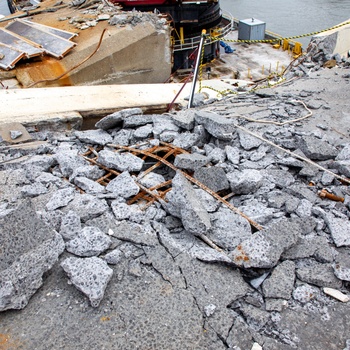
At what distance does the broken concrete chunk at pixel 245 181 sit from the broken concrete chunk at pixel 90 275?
1.63 m

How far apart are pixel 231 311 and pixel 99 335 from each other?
95cm

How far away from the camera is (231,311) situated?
2.48 m

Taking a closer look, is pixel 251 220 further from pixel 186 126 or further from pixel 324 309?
pixel 186 126

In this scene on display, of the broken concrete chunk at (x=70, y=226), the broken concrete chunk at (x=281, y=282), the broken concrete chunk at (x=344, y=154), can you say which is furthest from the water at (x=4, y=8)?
the broken concrete chunk at (x=281, y=282)

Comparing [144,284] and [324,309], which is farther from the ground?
[144,284]

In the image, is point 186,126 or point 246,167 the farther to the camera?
point 186,126

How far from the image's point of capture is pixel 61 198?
3336mm

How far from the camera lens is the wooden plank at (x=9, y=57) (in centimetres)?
820

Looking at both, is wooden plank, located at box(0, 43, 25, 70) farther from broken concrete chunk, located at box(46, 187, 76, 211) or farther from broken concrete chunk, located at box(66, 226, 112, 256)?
broken concrete chunk, located at box(66, 226, 112, 256)

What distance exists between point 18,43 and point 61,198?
7316 mm

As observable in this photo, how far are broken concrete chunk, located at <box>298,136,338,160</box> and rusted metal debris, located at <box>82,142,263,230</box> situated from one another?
124 cm

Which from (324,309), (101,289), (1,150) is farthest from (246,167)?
(1,150)

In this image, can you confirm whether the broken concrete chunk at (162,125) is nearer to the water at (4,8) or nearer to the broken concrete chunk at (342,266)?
the broken concrete chunk at (342,266)

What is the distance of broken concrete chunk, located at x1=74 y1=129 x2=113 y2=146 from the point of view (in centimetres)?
453
